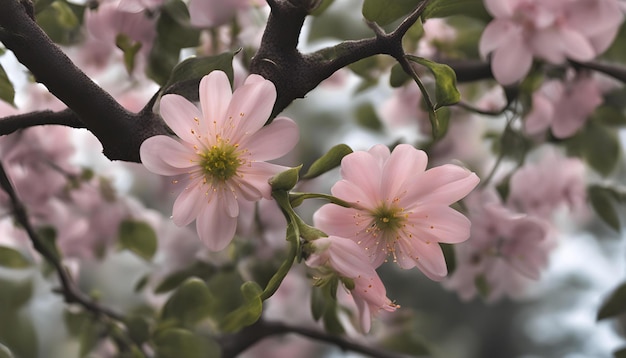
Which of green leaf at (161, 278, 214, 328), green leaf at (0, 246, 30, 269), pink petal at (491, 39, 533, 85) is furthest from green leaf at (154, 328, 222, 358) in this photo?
pink petal at (491, 39, 533, 85)

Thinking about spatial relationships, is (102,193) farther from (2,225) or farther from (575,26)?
(575,26)

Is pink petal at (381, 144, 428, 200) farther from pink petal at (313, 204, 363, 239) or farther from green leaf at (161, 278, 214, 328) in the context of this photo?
green leaf at (161, 278, 214, 328)

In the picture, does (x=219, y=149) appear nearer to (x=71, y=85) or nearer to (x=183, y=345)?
(x=71, y=85)

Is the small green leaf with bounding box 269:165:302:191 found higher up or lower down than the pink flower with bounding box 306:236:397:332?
higher up

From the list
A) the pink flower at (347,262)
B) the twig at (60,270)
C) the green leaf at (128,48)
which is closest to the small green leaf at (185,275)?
the twig at (60,270)

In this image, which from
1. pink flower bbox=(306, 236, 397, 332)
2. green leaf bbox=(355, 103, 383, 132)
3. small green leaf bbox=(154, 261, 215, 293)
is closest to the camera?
pink flower bbox=(306, 236, 397, 332)

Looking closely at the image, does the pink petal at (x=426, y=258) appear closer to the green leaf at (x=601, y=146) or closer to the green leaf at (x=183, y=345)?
the green leaf at (x=183, y=345)

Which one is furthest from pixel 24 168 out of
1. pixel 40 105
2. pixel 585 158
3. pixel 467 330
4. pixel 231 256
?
pixel 467 330
